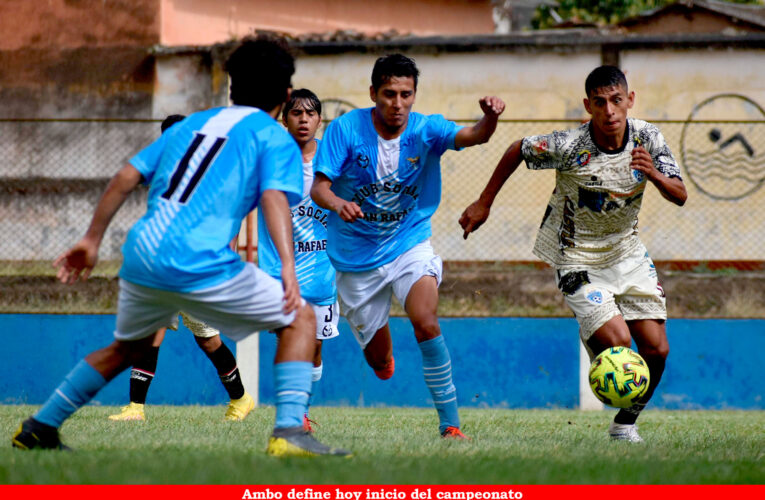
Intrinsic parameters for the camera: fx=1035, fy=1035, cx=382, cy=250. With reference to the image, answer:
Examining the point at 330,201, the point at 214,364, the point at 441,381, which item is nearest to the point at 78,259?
the point at 330,201

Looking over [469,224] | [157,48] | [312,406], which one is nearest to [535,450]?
[469,224]

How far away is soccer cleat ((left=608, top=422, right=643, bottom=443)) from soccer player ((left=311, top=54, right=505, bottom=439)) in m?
0.95

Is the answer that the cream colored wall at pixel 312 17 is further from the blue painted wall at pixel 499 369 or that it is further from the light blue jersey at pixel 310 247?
the light blue jersey at pixel 310 247

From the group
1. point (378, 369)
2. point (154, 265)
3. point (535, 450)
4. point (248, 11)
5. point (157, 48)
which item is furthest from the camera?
point (248, 11)

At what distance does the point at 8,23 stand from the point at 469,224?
13.5 meters

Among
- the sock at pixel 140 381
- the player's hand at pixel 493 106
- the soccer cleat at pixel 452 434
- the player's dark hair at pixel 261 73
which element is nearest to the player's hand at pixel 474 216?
the player's hand at pixel 493 106

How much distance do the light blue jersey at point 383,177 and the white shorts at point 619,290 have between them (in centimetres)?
102

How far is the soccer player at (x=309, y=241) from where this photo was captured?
7.46m

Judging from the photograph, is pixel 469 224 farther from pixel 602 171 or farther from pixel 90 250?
pixel 90 250

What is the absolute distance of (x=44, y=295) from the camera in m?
13.1

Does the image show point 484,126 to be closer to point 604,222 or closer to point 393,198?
point 393,198

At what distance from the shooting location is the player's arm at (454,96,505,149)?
18.9 feet

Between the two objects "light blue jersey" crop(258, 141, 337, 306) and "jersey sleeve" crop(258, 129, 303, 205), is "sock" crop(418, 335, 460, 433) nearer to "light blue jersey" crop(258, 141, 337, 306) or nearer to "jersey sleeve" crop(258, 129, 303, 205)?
"light blue jersey" crop(258, 141, 337, 306)

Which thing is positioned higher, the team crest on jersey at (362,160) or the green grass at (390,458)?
the team crest on jersey at (362,160)
